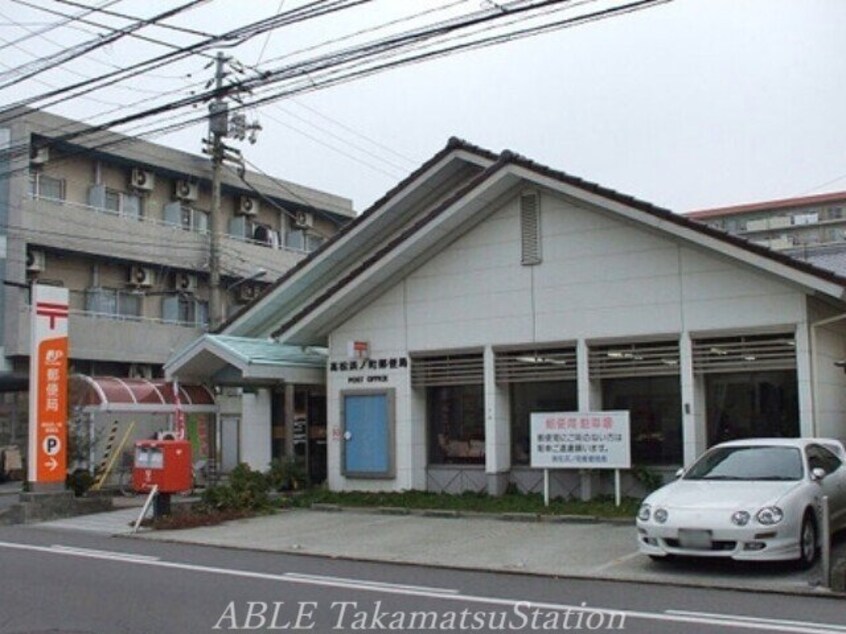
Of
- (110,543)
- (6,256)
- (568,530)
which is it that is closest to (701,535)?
(568,530)

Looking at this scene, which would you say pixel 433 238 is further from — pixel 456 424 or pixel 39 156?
pixel 39 156

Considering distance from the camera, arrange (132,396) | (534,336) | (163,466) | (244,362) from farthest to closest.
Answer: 1. (132,396)
2. (244,362)
3. (534,336)
4. (163,466)

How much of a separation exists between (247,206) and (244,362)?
21.9 metres

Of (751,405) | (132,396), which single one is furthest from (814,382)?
(132,396)

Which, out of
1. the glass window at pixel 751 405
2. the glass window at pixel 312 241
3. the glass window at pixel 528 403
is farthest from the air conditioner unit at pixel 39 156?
the glass window at pixel 751 405

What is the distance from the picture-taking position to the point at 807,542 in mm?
11219

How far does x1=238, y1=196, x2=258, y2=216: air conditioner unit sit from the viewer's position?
135 feet

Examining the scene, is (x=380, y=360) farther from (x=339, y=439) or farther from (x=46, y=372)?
(x=46, y=372)

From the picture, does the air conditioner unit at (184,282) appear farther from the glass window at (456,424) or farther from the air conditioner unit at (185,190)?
the glass window at (456,424)

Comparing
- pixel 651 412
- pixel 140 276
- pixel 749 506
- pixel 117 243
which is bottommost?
pixel 749 506

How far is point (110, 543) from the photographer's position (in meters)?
15.5

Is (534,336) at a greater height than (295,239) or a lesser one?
lesser

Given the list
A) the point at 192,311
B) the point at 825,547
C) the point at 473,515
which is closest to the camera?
the point at 825,547

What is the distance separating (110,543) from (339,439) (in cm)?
629
